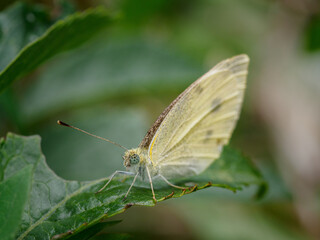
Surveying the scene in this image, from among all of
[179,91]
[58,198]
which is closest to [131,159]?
[58,198]

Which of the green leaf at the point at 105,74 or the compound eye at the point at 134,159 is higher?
the green leaf at the point at 105,74

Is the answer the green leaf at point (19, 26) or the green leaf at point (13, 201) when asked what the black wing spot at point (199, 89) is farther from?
the green leaf at point (13, 201)

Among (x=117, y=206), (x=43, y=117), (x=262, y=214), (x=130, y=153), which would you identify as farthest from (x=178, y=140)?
(x=262, y=214)

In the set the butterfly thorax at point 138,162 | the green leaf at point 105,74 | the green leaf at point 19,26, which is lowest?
the butterfly thorax at point 138,162

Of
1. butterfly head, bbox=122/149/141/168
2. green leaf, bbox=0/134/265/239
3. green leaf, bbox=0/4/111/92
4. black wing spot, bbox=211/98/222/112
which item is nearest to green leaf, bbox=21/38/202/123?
black wing spot, bbox=211/98/222/112

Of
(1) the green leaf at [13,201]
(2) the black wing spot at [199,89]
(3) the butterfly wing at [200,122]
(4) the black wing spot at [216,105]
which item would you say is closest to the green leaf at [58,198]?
(1) the green leaf at [13,201]

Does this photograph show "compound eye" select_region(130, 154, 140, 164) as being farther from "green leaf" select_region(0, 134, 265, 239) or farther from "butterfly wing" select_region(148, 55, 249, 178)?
"green leaf" select_region(0, 134, 265, 239)

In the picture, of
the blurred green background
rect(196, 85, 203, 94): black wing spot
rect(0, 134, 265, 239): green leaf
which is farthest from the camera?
the blurred green background
